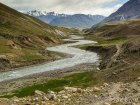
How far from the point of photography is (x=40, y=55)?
164 metres

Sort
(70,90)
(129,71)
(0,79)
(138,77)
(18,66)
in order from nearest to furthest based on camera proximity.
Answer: (70,90) < (138,77) < (129,71) < (0,79) < (18,66)

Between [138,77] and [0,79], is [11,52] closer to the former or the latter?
[0,79]

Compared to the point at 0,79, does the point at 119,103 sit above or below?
above

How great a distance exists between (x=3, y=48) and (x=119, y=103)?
422 feet

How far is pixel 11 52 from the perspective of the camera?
523 feet

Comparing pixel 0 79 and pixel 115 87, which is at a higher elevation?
pixel 115 87

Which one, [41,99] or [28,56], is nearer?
[41,99]

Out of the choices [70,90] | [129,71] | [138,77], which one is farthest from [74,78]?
[70,90]

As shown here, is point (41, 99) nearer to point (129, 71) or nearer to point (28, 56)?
point (129, 71)

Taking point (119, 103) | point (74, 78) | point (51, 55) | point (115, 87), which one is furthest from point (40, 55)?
point (119, 103)

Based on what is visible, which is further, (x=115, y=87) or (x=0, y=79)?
(x=0, y=79)

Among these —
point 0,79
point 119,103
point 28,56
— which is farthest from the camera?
point 28,56

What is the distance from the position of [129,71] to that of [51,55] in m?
101

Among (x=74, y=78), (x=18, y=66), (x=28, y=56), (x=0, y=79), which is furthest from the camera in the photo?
(x=28, y=56)
